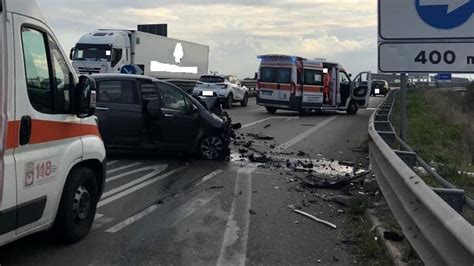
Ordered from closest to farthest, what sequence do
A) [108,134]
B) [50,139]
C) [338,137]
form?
[50,139]
[108,134]
[338,137]

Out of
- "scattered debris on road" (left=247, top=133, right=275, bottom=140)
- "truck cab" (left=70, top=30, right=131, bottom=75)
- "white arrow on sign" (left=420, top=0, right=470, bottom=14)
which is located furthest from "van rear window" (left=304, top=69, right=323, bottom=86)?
"white arrow on sign" (left=420, top=0, right=470, bottom=14)

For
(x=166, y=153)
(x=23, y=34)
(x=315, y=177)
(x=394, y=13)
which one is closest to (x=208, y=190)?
(x=315, y=177)

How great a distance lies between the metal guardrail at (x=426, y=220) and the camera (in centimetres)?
293

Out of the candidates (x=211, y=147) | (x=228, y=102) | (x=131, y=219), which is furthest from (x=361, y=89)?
(x=131, y=219)

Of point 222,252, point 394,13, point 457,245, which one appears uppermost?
point 394,13

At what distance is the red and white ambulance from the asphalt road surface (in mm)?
13150

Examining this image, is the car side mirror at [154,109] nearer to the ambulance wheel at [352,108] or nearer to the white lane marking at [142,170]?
the white lane marking at [142,170]

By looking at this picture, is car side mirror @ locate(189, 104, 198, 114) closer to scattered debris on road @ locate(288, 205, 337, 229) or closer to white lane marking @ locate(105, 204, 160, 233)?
white lane marking @ locate(105, 204, 160, 233)

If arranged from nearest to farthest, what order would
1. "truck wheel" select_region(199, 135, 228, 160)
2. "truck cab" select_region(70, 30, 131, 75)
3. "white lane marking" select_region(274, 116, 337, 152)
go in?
1. "truck wheel" select_region(199, 135, 228, 160)
2. "white lane marking" select_region(274, 116, 337, 152)
3. "truck cab" select_region(70, 30, 131, 75)

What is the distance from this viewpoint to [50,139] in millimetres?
4699

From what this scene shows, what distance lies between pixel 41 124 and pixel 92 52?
25.0 metres

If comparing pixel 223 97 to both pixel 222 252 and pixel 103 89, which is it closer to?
pixel 103 89

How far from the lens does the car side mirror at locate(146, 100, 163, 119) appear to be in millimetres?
10203

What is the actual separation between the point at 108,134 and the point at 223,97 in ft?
60.5
